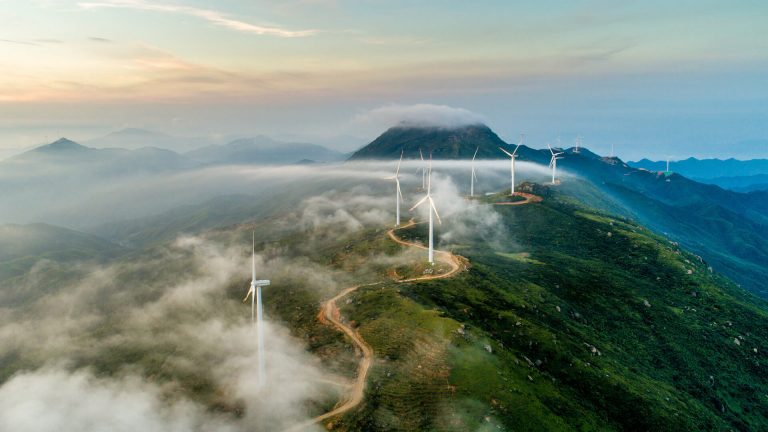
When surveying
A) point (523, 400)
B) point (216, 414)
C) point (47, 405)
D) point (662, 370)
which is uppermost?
point (523, 400)

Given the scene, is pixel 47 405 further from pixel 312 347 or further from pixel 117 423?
pixel 312 347

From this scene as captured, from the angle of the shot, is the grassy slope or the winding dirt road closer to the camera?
the grassy slope

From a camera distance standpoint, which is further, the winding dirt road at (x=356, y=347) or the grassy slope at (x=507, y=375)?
the winding dirt road at (x=356, y=347)

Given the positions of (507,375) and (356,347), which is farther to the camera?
(356,347)

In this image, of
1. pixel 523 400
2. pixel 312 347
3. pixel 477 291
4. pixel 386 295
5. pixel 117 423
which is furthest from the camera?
pixel 477 291

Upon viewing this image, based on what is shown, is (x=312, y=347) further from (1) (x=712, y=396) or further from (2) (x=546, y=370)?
(1) (x=712, y=396)

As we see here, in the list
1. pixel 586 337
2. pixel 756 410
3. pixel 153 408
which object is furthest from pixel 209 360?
pixel 756 410

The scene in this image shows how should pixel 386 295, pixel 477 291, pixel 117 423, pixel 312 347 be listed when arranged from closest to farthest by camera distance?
pixel 117 423, pixel 312 347, pixel 386 295, pixel 477 291

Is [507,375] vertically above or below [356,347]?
above

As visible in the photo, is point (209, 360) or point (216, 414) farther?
point (209, 360)

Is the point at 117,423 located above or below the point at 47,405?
above
